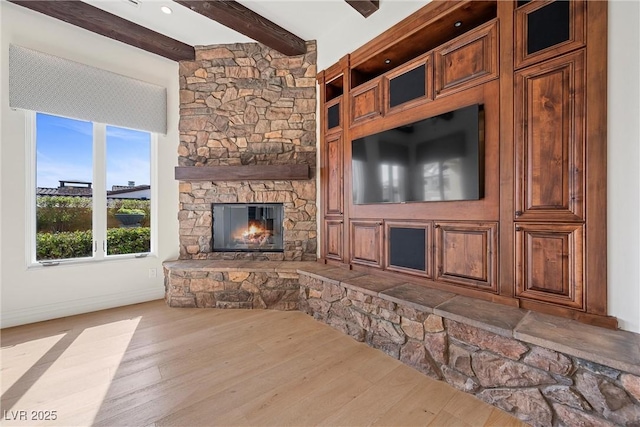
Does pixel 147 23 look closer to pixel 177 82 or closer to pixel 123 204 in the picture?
pixel 177 82

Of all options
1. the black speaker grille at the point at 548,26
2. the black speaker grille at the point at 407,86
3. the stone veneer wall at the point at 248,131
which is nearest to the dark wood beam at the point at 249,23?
the stone veneer wall at the point at 248,131

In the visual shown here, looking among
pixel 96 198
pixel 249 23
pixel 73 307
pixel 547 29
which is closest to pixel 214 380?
pixel 73 307

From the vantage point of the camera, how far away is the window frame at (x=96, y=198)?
2816 millimetres

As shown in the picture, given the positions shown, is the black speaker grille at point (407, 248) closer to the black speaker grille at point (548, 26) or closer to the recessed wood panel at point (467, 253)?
the recessed wood panel at point (467, 253)

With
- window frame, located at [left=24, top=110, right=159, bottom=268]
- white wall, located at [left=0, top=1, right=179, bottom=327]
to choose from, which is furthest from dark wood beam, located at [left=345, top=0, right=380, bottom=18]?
window frame, located at [left=24, top=110, right=159, bottom=268]

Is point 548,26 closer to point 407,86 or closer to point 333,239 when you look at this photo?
point 407,86

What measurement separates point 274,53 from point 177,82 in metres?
1.44

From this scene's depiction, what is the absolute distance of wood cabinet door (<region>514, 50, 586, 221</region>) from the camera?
A: 5.29 feet

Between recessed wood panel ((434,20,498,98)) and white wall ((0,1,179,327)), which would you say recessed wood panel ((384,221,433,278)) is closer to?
recessed wood panel ((434,20,498,98))

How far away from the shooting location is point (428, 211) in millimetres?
2363

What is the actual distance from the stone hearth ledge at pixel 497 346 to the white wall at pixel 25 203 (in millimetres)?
2315

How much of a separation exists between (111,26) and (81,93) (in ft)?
2.73

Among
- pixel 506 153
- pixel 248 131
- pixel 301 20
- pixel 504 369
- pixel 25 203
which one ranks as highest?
pixel 301 20

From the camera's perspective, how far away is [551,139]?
1.72 m
